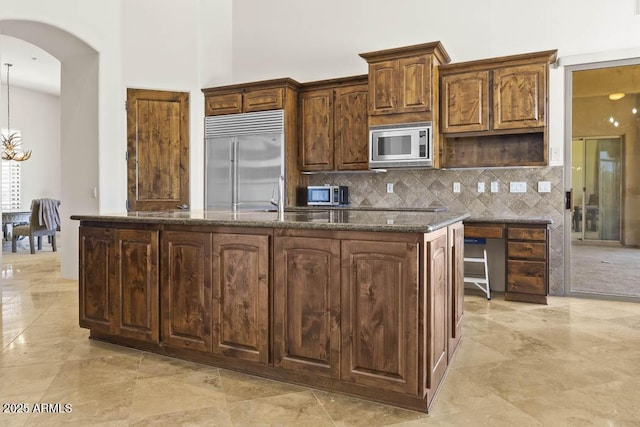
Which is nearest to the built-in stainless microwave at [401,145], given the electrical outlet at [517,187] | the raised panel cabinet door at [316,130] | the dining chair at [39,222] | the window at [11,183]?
the raised panel cabinet door at [316,130]

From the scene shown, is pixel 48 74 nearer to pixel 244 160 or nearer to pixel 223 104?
pixel 223 104

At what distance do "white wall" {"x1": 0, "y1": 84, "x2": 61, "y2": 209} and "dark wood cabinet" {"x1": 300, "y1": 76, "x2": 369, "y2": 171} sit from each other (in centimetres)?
710

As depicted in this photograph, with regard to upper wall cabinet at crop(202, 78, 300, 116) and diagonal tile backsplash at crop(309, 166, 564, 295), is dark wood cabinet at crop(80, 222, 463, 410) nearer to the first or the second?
diagonal tile backsplash at crop(309, 166, 564, 295)

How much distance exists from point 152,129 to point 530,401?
4.80 metres

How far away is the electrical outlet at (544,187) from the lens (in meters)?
4.32

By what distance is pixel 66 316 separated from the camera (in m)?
3.54

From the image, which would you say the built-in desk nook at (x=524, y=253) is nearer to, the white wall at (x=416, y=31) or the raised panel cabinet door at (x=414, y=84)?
the white wall at (x=416, y=31)

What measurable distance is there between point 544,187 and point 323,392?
3392 mm

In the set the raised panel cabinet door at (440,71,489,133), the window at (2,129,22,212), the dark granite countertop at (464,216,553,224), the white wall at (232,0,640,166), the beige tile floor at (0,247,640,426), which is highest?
the white wall at (232,0,640,166)

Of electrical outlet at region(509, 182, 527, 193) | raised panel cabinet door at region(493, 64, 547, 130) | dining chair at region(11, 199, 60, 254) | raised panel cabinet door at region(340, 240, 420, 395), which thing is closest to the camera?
raised panel cabinet door at region(340, 240, 420, 395)

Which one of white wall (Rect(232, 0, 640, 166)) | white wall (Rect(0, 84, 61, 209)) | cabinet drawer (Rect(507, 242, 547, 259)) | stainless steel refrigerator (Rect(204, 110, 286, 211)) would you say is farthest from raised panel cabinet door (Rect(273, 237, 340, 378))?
white wall (Rect(0, 84, 61, 209))

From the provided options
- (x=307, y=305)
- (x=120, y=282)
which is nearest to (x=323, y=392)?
(x=307, y=305)

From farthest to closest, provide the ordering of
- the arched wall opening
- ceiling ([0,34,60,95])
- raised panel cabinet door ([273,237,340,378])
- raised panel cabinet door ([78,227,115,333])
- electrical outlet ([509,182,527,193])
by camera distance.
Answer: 1. ceiling ([0,34,60,95])
2. the arched wall opening
3. electrical outlet ([509,182,527,193])
4. raised panel cabinet door ([78,227,115,333])
5. raised panel cabinet door ([273,237,340,378])

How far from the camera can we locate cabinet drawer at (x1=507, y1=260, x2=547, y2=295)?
3.93 m
